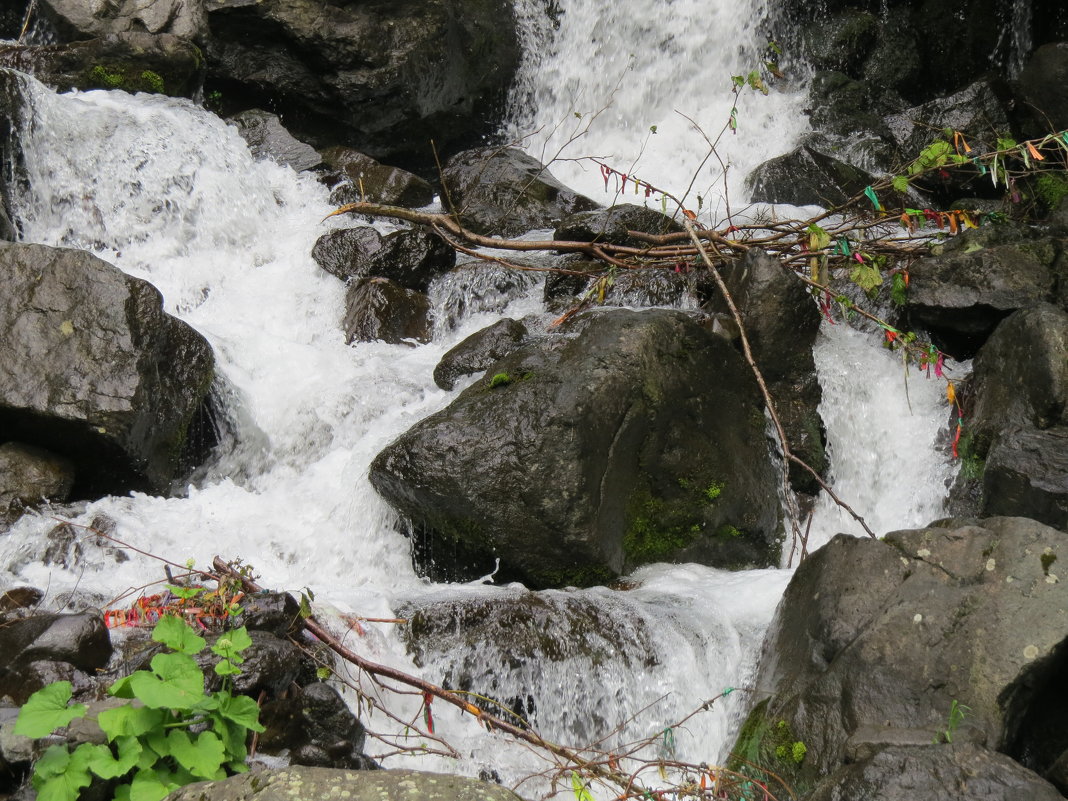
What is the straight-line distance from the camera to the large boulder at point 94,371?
550 centimetres

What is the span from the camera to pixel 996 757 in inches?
97.6

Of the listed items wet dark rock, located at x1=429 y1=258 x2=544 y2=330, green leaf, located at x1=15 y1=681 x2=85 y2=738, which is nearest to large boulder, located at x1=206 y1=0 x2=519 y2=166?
wet dark rock, located at x1=429 y1=258 x2=544 y2=330

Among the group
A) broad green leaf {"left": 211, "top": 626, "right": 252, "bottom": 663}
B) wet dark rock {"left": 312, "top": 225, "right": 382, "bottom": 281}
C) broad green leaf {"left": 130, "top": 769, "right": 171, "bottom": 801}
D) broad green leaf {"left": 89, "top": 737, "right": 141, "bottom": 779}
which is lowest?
broad green leaf {"left": 130, "top": 769, "right": 171, "bottom": 801}

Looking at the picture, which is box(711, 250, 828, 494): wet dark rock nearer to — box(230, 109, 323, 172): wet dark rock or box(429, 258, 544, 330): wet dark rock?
box(429, 258, 544, 330): wet dark rock

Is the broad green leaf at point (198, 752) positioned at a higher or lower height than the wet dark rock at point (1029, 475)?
lower

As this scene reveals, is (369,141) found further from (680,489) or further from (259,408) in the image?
(680,489)

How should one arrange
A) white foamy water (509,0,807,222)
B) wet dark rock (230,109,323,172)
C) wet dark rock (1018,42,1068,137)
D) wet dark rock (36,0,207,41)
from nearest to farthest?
wet dark rock (1018,42,1068,137) → wet dark rock (230,109,323,172) → wet dark rock (36,0,207,41) → white foamy water (509,0,807,222)

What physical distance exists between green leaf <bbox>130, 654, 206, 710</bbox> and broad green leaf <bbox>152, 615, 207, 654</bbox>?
50 millimetres

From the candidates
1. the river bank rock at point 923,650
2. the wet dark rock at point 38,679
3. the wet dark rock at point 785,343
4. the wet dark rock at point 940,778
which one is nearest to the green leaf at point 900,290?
the wet dark rock at point 785,343

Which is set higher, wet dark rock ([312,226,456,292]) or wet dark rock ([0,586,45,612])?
wet dark rock ([312,226,456,292])

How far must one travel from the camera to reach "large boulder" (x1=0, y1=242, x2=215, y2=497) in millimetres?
5500

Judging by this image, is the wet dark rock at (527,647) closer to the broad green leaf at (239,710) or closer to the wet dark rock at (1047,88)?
the broad green leaf at (239,710)

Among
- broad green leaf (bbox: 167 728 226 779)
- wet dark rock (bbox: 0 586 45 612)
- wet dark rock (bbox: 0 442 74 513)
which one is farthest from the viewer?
wet dark rock (bbox: 0 442 74 513)

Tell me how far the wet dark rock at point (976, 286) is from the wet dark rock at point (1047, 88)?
9.74ft
